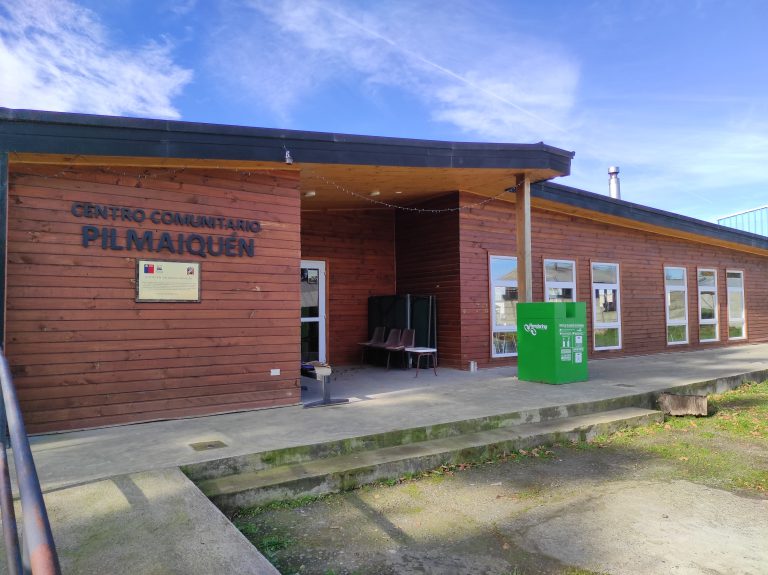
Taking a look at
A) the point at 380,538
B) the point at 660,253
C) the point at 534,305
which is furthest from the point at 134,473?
the point at 660,253

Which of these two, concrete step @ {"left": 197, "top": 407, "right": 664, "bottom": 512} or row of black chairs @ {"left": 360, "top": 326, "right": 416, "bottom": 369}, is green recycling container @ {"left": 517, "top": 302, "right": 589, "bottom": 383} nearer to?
concrete step @ {"left": 197, "top": 407, "right": 664, "bottom": 512}

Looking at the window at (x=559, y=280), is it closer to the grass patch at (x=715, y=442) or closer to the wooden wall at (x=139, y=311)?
the grass patch at (x=715, y=442)

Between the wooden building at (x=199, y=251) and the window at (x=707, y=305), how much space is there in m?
7.20

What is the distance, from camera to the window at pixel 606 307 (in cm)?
1142

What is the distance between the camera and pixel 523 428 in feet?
18.5

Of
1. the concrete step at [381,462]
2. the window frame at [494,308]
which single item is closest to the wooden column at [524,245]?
the window frame at [494,308]

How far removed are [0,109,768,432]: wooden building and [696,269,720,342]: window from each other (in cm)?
720

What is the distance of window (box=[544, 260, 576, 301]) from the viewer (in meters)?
10.7

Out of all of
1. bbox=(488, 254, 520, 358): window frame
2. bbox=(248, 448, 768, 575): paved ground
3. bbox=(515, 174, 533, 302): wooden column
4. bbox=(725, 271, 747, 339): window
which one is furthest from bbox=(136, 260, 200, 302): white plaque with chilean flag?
bbox=(725, 271, 747, 339): window

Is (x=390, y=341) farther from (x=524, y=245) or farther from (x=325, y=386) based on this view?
(x=325, y=386)

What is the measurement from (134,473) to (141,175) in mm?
3123

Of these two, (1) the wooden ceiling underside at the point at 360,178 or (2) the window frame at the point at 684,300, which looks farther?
(2) the window frame at the point at 684,300

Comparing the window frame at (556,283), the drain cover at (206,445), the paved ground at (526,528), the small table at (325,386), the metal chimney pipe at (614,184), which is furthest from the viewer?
the metal chimney pipe at (614,184)

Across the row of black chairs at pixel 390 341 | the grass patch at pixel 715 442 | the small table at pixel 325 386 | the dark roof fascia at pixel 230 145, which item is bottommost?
the grass patch at pixel 715 442
